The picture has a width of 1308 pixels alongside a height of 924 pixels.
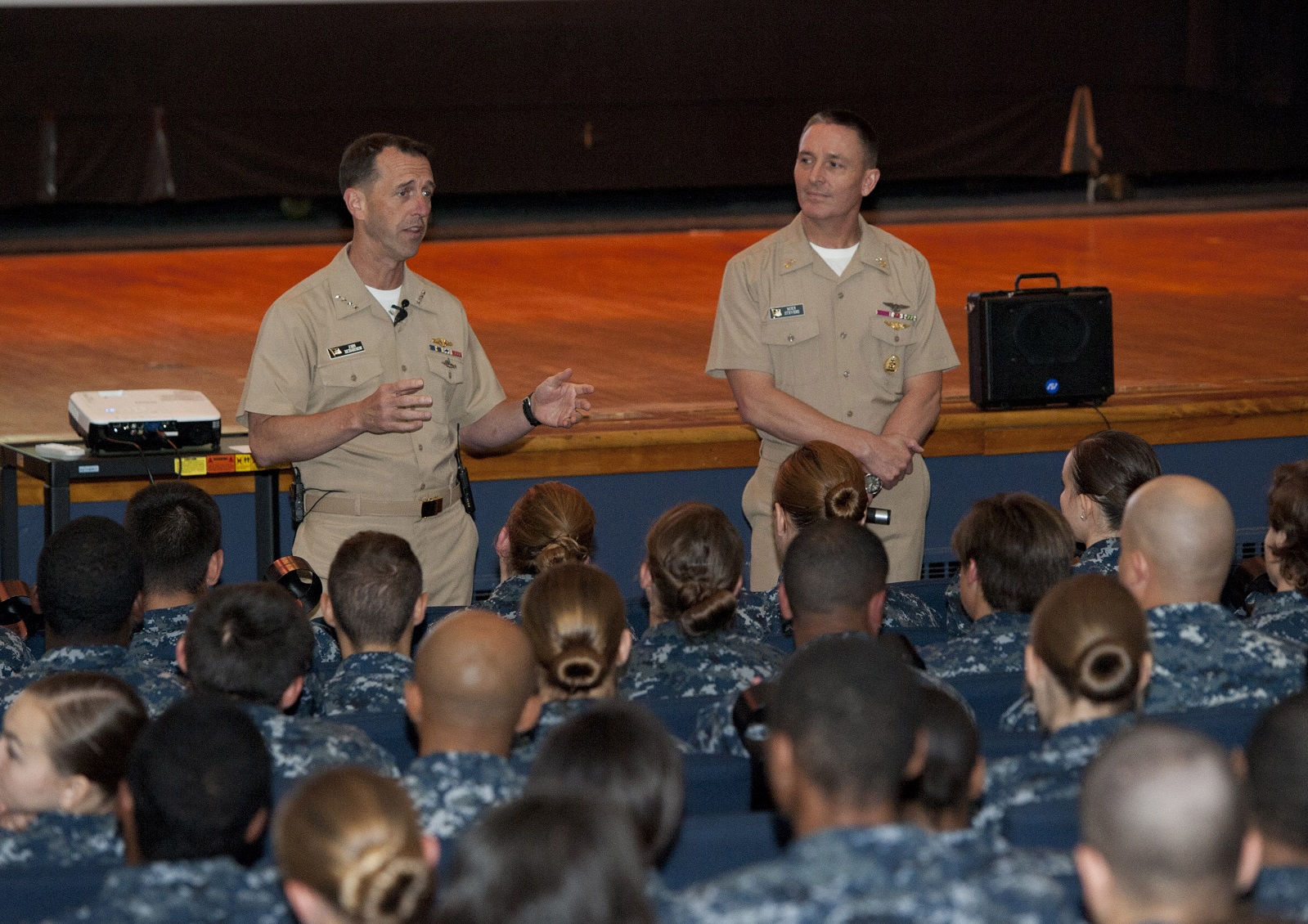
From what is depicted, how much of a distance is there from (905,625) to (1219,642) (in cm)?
80

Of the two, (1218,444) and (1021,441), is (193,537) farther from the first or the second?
(1218,444)

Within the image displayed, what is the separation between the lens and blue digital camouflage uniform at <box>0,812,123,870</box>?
2.04m

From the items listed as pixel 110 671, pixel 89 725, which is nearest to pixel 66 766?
pixel 89 725

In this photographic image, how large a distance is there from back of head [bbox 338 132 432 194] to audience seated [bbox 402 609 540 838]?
5.35 ft

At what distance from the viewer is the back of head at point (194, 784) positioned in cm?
178

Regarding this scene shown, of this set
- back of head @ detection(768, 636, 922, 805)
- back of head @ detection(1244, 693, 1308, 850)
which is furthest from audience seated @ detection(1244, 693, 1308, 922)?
back of head @ detection(768, 636, 922, 805)

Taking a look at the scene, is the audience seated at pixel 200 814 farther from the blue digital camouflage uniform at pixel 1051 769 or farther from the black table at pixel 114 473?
the black table at pixel 114 473

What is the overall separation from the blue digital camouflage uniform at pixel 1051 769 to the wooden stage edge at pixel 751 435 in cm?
259

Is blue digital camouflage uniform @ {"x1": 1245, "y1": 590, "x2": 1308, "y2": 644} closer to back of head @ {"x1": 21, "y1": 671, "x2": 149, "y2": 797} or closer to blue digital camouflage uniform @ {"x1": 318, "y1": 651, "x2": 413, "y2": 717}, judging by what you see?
blue digital camouflage uniform @ {"x1": 318, "y1": 651, "x2": 413, "y2": 717}

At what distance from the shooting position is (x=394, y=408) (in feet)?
10.5

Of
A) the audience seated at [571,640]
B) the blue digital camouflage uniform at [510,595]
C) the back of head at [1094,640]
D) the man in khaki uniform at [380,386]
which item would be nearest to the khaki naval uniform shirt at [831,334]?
the man in khaki uniform at [380,386]

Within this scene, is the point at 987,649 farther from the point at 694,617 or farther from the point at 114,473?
the point at 114,473

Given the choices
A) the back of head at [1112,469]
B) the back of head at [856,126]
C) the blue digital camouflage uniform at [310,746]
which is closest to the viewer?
the blue digital camouflage uniform at [310,746]

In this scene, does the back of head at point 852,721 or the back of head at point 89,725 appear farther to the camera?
the back of head at point 89,725
